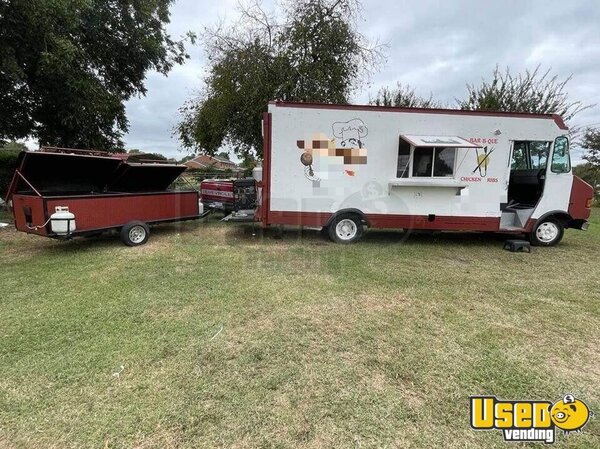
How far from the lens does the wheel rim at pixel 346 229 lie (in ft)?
22.1

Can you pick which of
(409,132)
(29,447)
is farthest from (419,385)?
(409,132)

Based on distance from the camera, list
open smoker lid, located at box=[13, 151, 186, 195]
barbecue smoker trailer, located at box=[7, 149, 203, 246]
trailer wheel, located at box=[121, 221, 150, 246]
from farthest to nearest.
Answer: trailer wheel, located at box=[121, 221, 150, 246] → open smoker lid, located at box=[13, 151, 186, 195] → barbecue smoker trailer, located at box=[7, 149, 203, 246]

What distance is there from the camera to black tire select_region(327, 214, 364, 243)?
669 centimetres

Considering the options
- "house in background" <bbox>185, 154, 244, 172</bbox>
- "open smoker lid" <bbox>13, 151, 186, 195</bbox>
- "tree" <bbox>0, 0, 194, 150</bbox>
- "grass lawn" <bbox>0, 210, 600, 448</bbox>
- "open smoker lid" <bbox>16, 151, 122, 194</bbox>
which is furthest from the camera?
"house in background" <bbox>185, 154, 244, 172</bbox>

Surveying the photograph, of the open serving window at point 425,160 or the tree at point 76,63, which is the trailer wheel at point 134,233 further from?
the open serving window at point 425,160

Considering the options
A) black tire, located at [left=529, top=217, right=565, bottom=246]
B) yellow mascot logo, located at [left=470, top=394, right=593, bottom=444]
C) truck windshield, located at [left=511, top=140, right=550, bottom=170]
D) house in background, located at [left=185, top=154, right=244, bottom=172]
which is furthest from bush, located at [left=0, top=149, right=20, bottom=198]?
black tire, located at [left=529, top=217, right=565, bottom=246]

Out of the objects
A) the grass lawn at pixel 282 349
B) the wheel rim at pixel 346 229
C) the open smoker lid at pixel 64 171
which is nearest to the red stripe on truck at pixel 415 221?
the wheel rim at pixel 346 229

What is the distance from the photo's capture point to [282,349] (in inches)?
111

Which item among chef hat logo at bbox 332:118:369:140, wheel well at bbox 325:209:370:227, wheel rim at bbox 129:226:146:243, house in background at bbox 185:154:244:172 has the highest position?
house in background at bbox 185:154:244:172

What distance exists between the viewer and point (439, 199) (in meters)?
6.61

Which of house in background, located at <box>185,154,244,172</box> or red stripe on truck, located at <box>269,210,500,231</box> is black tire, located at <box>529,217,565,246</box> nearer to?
red stripe on truck, located at <box>269,210,500,231</box>

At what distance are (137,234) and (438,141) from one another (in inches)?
244

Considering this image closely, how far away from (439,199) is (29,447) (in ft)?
22.2

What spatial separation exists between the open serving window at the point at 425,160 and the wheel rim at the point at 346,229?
1354mm
